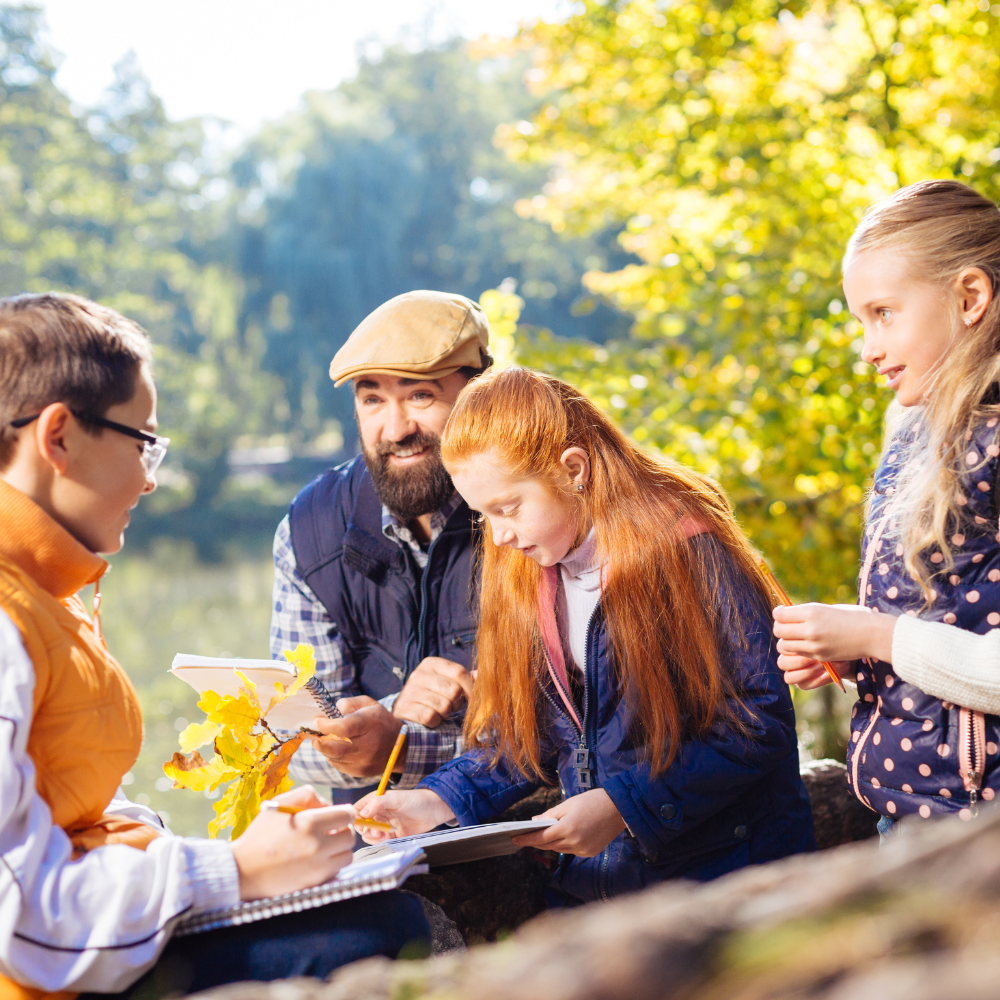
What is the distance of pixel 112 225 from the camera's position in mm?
26594

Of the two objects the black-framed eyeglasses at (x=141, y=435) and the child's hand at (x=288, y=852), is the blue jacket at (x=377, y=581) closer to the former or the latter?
the black-framed eyeglasses at (x=141, y=435)

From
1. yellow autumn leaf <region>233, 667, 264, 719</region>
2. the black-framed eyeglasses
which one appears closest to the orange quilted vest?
the black-framed eyeglasses

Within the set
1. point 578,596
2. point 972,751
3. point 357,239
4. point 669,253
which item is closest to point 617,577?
point 578,596

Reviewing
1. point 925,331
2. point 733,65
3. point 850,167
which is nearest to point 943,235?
point 925,331

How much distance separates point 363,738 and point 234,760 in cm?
62

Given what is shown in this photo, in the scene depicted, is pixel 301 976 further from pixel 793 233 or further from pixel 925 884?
pixel 793 233

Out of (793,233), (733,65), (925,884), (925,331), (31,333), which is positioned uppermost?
(733,65)

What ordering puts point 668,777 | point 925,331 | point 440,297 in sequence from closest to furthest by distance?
1. point 925,331
2. point 668,777
3. point 440,297

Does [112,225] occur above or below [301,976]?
above

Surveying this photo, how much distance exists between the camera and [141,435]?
4.93ft

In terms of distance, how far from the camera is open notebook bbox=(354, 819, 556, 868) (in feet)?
5.24

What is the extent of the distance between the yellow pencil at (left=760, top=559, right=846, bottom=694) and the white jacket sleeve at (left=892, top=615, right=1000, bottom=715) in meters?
0.17

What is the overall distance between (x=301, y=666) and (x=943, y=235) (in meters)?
1.38

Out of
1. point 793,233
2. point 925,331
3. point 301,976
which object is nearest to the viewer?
point 301,976
